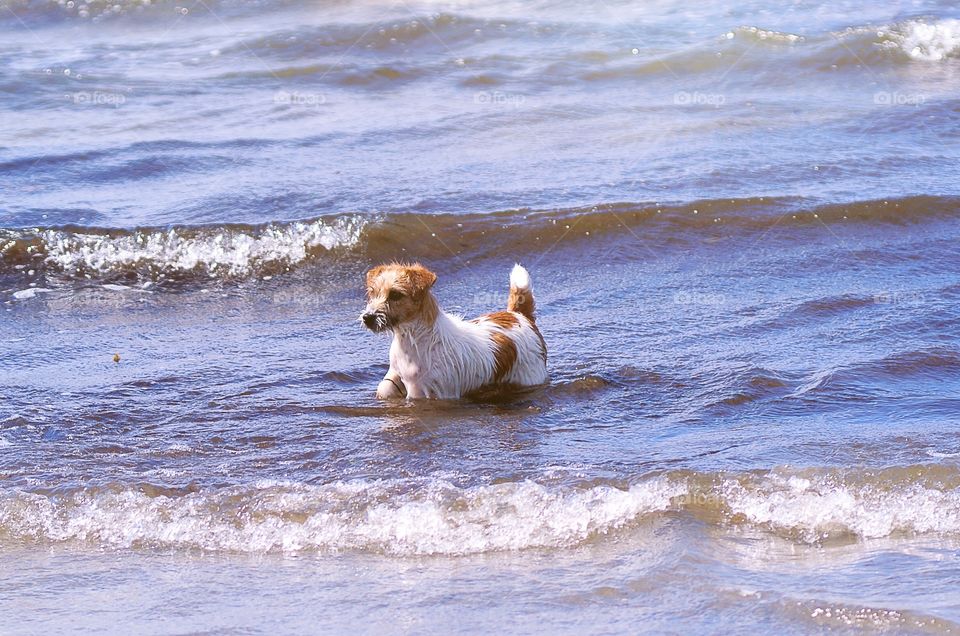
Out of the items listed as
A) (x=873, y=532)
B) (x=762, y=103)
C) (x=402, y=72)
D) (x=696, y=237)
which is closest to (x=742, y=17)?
(x=762, y=103)

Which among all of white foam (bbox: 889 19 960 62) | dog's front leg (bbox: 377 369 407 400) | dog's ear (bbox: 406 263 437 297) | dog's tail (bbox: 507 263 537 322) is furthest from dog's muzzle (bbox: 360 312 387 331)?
white foam (bbox: 889 19 960 62)

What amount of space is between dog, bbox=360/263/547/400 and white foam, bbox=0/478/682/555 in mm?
1614

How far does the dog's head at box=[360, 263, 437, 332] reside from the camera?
7465mm

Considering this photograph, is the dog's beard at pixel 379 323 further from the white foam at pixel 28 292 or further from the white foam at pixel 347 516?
the white foam at pixel 28 292

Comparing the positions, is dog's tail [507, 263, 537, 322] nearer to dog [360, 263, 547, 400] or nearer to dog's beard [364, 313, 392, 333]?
dog [360, 263, 547, 400]

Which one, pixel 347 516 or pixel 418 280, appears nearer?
pixel 347 516

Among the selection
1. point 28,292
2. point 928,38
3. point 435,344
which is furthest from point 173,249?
point 928,38

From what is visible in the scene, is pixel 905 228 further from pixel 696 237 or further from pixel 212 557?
pixel 212 557

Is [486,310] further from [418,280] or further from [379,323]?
[379,323]

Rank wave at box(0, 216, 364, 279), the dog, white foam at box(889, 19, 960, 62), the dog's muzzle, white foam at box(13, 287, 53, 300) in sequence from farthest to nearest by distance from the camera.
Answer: white foam at box(889, 19, 960, 62)
wave at box(0, 216, 364, 279)
white foam at box(13, 287, 53, 300)
the dog
the dog's muzzle

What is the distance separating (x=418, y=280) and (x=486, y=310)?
2394 mm

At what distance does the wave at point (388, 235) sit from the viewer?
434 inches

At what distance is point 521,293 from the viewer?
332 inches

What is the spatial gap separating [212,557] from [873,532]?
2907 mm
